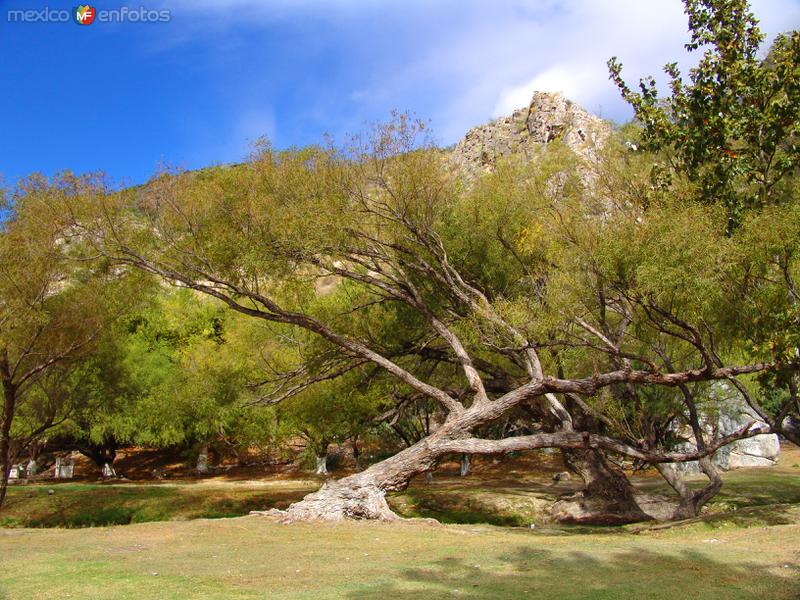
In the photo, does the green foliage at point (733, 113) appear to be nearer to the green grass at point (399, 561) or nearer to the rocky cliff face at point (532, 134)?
the rocky cliff face at point (532, 134)

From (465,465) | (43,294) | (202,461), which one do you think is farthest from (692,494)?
(202,461)

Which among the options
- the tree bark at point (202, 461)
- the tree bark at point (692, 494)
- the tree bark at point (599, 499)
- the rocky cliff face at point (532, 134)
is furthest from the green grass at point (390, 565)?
the tree bark at point (202, 461)

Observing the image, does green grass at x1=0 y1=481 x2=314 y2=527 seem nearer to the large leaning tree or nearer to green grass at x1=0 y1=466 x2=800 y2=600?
the large leaning tree

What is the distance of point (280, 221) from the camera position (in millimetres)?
18812

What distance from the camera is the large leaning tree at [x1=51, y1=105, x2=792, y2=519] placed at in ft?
50.8

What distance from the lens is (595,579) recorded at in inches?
364

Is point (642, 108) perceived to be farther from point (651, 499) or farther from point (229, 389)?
point (229, 389)

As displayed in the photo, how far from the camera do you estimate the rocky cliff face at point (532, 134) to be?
2279 centimetres

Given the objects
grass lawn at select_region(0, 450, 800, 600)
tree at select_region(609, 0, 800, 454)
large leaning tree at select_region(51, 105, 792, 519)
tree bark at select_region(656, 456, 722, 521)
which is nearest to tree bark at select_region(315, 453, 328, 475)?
large leaning tree at select_region(51, 105, 792, 519)

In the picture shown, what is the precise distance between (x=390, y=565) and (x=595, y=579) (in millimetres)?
2954

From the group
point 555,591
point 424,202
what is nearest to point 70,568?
point 555,591

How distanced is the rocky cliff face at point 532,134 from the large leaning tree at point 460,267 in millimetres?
1371

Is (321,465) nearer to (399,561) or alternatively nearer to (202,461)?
(202,461)

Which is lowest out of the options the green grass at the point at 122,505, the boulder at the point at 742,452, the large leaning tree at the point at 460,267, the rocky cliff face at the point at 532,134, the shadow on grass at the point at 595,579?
the boulder at the point at 742,452
